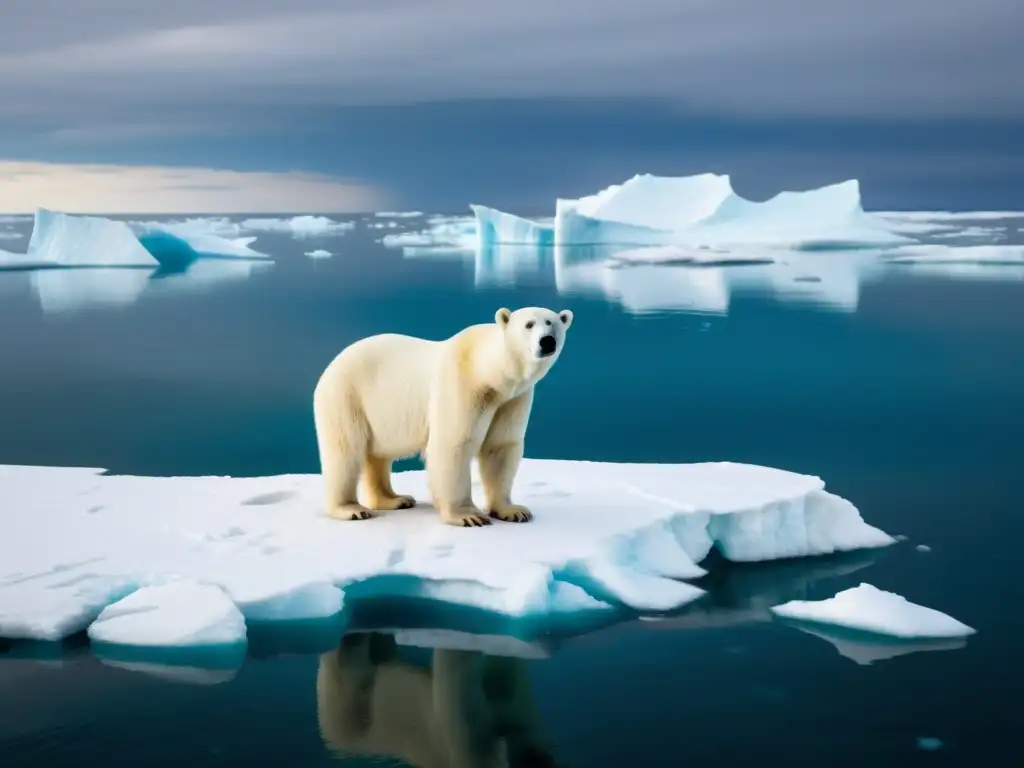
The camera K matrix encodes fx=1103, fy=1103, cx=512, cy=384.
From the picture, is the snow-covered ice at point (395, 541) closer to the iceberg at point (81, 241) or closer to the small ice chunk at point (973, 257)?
the iceberg at point (81, 241)

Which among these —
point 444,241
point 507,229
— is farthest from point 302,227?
point 507,229

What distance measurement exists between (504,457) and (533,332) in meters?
0.88

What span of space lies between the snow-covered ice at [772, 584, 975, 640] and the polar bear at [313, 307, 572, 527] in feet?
4.87

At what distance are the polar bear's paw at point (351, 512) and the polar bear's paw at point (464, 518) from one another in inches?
17.0

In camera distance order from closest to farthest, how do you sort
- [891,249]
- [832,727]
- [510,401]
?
1. [832,727]
2. [510,401]
3. [891,249]

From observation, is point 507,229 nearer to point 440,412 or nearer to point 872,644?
point 440,412

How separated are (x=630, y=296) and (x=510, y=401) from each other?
64.6 ft

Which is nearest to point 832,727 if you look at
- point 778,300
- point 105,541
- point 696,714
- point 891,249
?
point 696,714

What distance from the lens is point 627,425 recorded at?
1002 centimetres

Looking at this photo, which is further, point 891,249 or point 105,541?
point 891,249

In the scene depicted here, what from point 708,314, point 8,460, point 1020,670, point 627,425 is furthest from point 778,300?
point 1020,670

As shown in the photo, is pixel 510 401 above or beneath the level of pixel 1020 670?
above

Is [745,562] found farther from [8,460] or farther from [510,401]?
[8,460]

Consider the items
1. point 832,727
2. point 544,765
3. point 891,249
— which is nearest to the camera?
point 544,765
